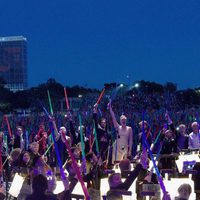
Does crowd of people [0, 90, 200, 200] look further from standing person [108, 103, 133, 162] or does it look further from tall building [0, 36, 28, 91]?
tall building [0, 36, 28, 91]

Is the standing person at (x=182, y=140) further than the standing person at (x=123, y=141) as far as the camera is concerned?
Yes

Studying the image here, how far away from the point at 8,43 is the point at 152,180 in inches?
6060

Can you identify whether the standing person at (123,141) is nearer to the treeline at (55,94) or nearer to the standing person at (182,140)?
the standing person at (182,140)

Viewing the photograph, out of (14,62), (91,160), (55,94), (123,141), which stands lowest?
(91,160)

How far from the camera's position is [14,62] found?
163 m

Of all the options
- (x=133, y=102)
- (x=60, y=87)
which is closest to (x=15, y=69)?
(x=60, y=87)

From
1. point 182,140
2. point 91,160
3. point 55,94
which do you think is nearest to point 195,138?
point 182,140

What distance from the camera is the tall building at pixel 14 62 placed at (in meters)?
149

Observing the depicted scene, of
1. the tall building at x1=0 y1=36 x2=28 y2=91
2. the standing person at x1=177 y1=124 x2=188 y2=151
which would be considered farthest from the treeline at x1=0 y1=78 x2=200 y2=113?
the tall building at x1=0 y1=36 x2=28 y2=91

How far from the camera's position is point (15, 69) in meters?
158

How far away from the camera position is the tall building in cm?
14900

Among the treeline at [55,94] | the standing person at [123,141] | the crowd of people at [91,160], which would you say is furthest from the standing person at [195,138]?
the treeline at [55,94]

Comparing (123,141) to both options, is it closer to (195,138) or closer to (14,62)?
(195,138)

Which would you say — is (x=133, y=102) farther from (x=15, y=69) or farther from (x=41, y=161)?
(x=15, y=69)
